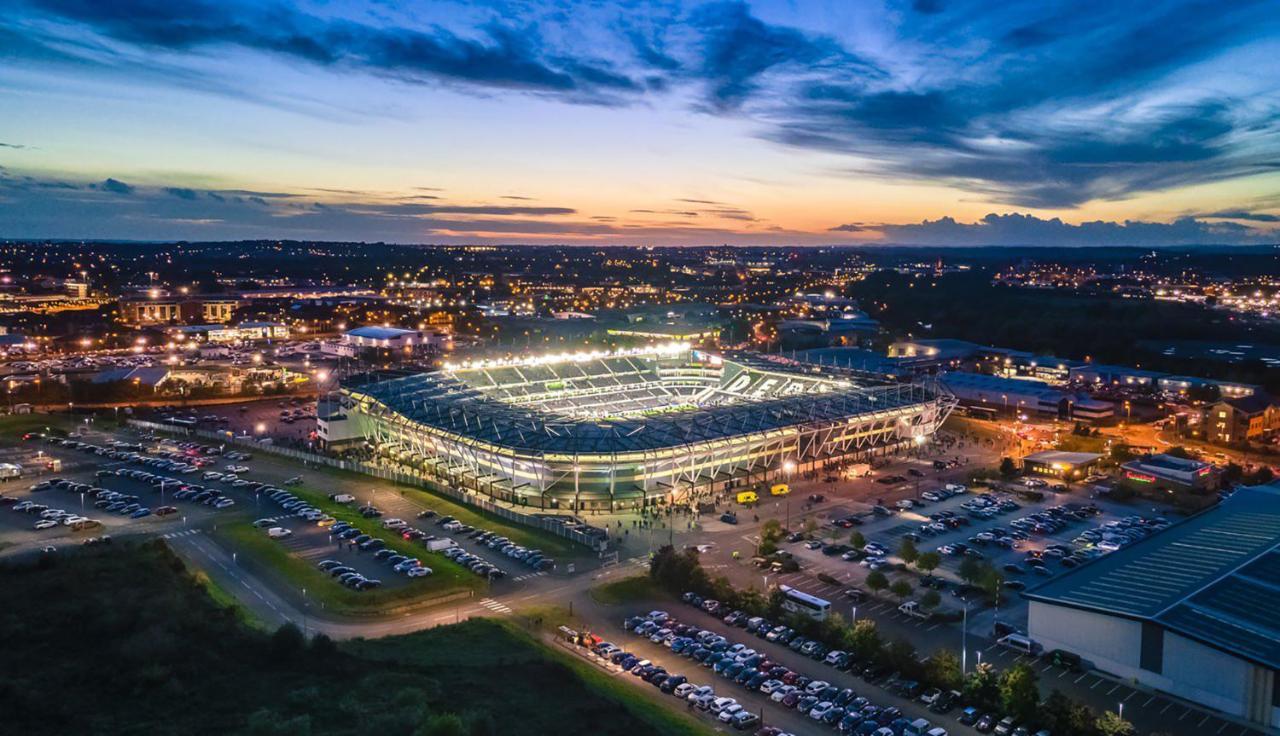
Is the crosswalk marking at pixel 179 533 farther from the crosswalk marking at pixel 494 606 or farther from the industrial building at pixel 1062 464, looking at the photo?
the industrial building at pixel 1062 464

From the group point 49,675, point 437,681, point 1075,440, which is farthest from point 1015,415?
point 49,675

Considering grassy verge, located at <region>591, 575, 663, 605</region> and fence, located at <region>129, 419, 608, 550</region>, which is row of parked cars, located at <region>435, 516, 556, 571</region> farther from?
grassy verge, located at <region>591, 575, 663, 605</region>

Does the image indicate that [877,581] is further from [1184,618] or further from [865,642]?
[1184,618]

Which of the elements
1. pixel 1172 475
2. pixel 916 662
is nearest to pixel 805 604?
pixel 916 662

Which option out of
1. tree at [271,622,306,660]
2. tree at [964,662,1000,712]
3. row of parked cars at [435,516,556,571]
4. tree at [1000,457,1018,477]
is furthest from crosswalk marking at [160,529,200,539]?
tree at [1000,457,1018,477]

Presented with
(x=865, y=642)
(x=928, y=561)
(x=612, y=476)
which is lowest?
(x=865, y=642)

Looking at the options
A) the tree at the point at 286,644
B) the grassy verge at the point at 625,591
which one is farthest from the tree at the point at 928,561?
the tree at the point at 286,644

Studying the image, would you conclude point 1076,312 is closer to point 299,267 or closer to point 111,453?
point 111,453
